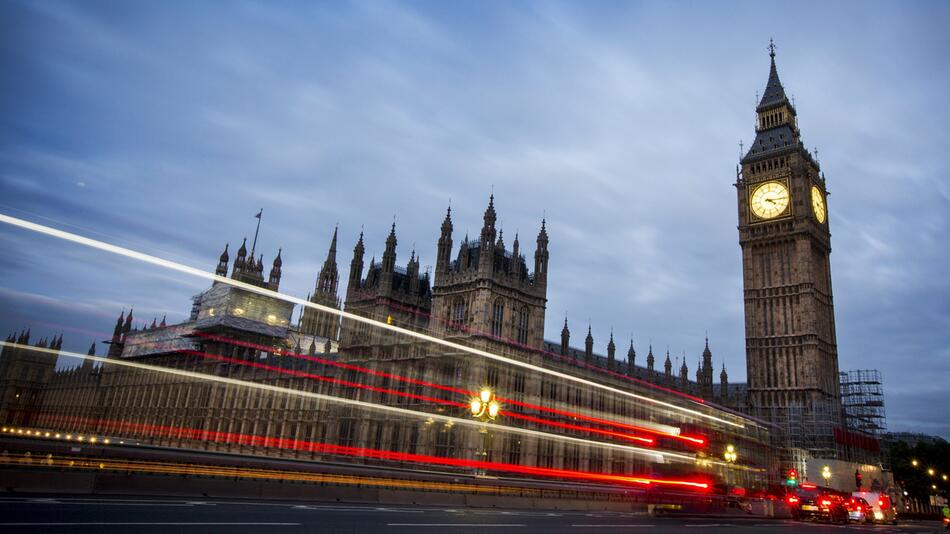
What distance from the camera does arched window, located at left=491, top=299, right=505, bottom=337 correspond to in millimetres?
56153

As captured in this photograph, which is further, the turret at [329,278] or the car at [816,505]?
the turret at [329,278]

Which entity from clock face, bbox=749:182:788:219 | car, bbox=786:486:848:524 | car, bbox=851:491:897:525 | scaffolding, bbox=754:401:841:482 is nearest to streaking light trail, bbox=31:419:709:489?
car, bbox=786:486:848:524

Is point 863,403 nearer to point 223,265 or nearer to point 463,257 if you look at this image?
point 463,257

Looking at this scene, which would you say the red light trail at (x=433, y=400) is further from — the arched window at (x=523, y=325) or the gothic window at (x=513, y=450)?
the arched window at (x=523, y=325)

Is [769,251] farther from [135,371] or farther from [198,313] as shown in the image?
[135,371]

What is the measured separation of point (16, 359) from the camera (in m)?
109

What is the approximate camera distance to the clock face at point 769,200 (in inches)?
3307

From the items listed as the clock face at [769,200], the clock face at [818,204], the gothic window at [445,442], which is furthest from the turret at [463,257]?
the clock face at [818,204]

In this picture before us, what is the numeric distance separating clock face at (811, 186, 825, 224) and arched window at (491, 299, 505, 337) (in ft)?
172

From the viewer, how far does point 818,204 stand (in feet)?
282

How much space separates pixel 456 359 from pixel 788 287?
5075cm

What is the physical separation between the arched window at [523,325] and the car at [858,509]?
94.4 ft

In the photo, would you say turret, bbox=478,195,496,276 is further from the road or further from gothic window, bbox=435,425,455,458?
the road

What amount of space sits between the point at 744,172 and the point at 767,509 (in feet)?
209
